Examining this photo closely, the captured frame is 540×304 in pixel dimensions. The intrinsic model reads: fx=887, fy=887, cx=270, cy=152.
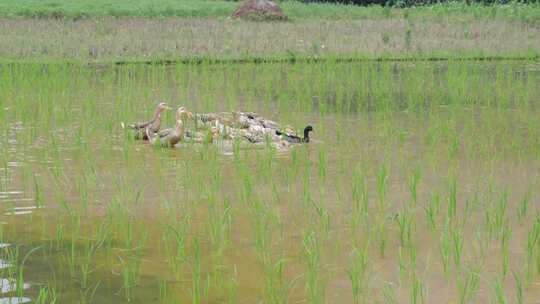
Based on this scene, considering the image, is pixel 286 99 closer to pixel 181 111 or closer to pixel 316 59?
pixel 181 111

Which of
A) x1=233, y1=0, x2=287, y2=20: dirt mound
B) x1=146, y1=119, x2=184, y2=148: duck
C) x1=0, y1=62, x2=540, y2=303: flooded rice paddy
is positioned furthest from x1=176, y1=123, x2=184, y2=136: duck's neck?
x1=233, y1=0, x2=287, y2=20: dirt mound

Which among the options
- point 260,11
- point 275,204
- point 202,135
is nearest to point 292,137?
point 202,135

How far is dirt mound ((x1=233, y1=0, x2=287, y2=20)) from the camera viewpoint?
21719 mm

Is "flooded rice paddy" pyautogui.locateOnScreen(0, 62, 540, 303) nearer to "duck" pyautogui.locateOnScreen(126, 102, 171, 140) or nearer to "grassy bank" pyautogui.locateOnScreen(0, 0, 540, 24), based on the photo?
"duck" pyautogui.locateOnScreen(126, 102, 171, 140)

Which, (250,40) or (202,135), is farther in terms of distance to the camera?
(250,40)

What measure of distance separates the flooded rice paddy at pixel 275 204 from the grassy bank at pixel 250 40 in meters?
4.15

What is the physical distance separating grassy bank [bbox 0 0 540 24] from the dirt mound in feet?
3.99

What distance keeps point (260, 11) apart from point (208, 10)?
2.71 m

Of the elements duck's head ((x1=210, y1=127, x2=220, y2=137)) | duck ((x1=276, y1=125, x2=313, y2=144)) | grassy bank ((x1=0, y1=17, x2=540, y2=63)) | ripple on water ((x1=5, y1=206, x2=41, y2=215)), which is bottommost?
ripple on water ((x1=5, y1=206, x2=41, y2=215))

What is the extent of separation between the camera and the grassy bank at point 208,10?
846 inches

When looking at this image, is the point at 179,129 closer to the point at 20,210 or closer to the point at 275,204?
the point at 275,204

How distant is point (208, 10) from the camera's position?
24.1 metres

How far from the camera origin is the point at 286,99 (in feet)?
33.0

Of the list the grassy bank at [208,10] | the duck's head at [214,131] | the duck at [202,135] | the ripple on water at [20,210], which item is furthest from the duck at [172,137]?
the grassy bank at [208,10]
